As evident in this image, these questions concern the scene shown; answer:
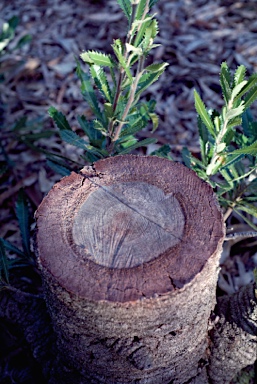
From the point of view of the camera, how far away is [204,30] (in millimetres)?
3693

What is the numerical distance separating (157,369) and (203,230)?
541 millimetres

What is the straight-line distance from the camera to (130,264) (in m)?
1.38

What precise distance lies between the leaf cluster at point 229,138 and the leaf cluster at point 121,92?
0.22m

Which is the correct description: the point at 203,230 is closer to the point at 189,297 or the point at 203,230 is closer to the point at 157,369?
the point at 189,297

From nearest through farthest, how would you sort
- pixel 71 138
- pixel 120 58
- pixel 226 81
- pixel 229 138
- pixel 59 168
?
pixel 120 58 → pixel 226 81 → pixel 229 138 → pixel 71 138 → pixel 59 168

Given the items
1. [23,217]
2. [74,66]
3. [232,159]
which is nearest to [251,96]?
[232,159]

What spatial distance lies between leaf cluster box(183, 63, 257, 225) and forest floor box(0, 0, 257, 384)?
622 mm

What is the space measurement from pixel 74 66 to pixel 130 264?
2.43 meters

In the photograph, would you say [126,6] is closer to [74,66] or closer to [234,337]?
[234,337]

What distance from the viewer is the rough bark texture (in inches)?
70.3

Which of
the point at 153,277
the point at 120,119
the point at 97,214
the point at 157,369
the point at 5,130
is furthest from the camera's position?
the point at 5,130

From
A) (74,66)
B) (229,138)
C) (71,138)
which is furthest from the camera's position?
(74,66)

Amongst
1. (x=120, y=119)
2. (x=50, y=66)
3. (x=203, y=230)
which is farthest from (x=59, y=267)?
(x=50, y=66)

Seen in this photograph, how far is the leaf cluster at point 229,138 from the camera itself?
1.66 meters
